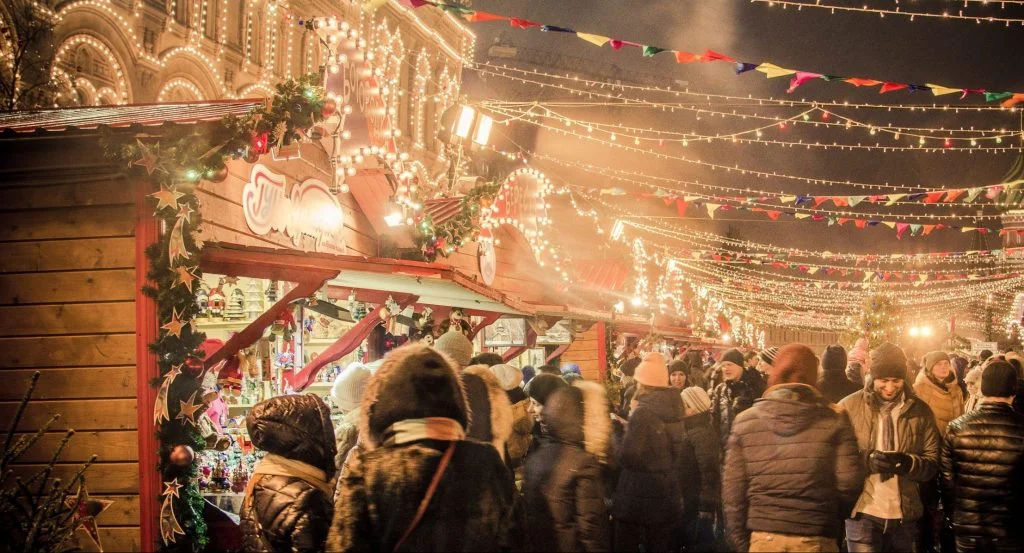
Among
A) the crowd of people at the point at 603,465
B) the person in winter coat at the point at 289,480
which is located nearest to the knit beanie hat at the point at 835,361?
the crowd of people at the point at 603,465

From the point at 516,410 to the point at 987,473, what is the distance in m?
3.32

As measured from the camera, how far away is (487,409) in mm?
4887

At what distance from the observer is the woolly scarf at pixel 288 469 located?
3982 millimetres

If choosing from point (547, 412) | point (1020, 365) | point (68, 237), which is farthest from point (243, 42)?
point (1020, 365)

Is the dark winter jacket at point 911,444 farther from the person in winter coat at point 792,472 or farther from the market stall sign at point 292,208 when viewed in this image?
the market stall sign at point 292,208

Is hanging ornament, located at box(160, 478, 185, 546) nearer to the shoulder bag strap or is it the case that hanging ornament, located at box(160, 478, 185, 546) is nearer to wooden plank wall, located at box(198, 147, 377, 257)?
wooden plank wall, located at box(198, 147, 377, 257)

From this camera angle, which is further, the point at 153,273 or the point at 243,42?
the point at 243,42

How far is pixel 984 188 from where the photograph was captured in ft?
51.1

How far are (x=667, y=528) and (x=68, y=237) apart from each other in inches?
197

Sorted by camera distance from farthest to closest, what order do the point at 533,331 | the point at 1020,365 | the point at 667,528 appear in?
the point at 533,331 < the point at 1020,365 < the point at 667,528

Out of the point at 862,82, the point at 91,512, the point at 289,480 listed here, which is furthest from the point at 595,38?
the point at 91,512

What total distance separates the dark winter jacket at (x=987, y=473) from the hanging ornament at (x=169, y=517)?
5.24 meters

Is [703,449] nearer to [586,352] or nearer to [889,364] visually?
[889,364]

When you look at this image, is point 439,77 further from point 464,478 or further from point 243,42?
point 464,478
